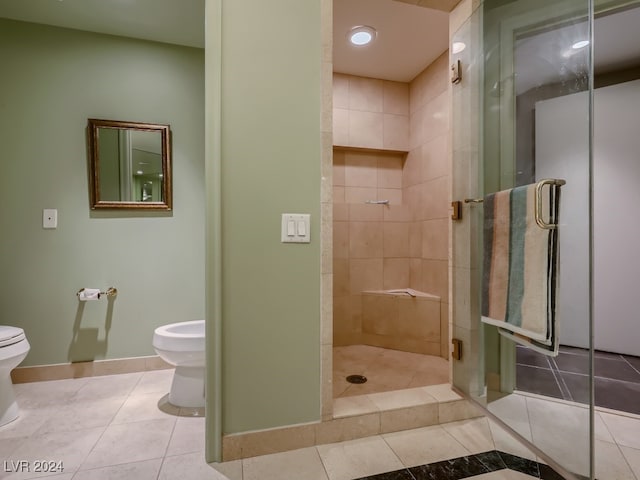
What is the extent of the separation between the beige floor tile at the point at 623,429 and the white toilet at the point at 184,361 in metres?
2.07

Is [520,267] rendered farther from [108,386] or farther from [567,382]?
[108,386]

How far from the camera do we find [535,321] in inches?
51.6

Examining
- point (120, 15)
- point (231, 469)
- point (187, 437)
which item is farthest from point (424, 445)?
point (120, 15)

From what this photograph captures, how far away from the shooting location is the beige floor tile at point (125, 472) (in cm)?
123

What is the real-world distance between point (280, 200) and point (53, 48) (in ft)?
6.98

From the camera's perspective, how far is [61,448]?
1408mm

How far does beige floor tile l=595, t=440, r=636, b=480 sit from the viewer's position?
1.25m

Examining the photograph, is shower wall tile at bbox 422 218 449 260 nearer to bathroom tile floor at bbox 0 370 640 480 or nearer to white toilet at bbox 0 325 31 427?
bathroom tile floor at bbox 0 370 640 480

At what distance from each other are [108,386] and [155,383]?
29 centimetres

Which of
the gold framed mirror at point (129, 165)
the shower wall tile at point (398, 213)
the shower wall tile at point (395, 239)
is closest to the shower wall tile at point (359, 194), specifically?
the shower wall tile at point (398, 213)

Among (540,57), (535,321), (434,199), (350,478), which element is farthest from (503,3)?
(350,478)

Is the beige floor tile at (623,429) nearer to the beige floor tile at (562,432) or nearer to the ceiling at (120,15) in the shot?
the beige floor tile at (562,432)

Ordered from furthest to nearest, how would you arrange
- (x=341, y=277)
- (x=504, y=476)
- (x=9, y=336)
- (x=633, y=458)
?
(x=341, y=277), (x=9, y=336), (x=633, y=458), (x=504, y=476)

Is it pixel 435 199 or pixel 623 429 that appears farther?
pixel 435 199
